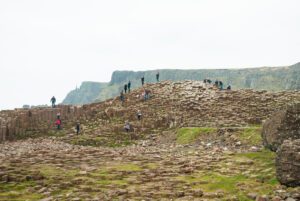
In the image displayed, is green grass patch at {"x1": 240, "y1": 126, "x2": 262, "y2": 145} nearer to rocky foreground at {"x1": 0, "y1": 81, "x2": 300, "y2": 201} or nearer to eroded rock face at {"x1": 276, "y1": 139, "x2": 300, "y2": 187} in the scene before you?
rocky foreground at {"x1": 0, "y1": 81, "x2": 300, "y2": 201}

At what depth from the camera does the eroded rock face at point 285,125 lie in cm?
1288

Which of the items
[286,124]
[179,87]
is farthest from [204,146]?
[179,87]

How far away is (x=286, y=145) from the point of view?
10438 mm

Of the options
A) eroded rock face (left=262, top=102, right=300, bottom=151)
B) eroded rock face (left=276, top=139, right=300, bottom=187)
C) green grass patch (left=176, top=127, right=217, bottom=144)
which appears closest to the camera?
eroded rock face (left=276, top=139, right=300, bottom=187)

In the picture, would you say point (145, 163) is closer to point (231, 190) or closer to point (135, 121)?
point (231, 190)

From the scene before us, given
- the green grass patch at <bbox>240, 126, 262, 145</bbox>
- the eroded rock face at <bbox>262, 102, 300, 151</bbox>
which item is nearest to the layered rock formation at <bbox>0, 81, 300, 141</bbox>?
the green grass patch at <bbox>240, 126, 262, 145</bbox>

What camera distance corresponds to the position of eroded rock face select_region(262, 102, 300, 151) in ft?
42.3

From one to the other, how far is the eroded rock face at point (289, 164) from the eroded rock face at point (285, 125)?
9.39 ft

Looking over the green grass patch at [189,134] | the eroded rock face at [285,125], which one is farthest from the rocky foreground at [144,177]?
the green grass patch at [189,134]

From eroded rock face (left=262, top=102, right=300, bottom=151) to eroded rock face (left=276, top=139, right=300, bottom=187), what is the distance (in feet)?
9.39

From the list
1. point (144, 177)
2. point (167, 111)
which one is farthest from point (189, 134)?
point (144, 177)

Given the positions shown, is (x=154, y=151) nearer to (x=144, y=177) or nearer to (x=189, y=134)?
(x=189, y=134)

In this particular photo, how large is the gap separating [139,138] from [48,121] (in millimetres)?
14502

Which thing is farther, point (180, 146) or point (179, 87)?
point (179, 87)
